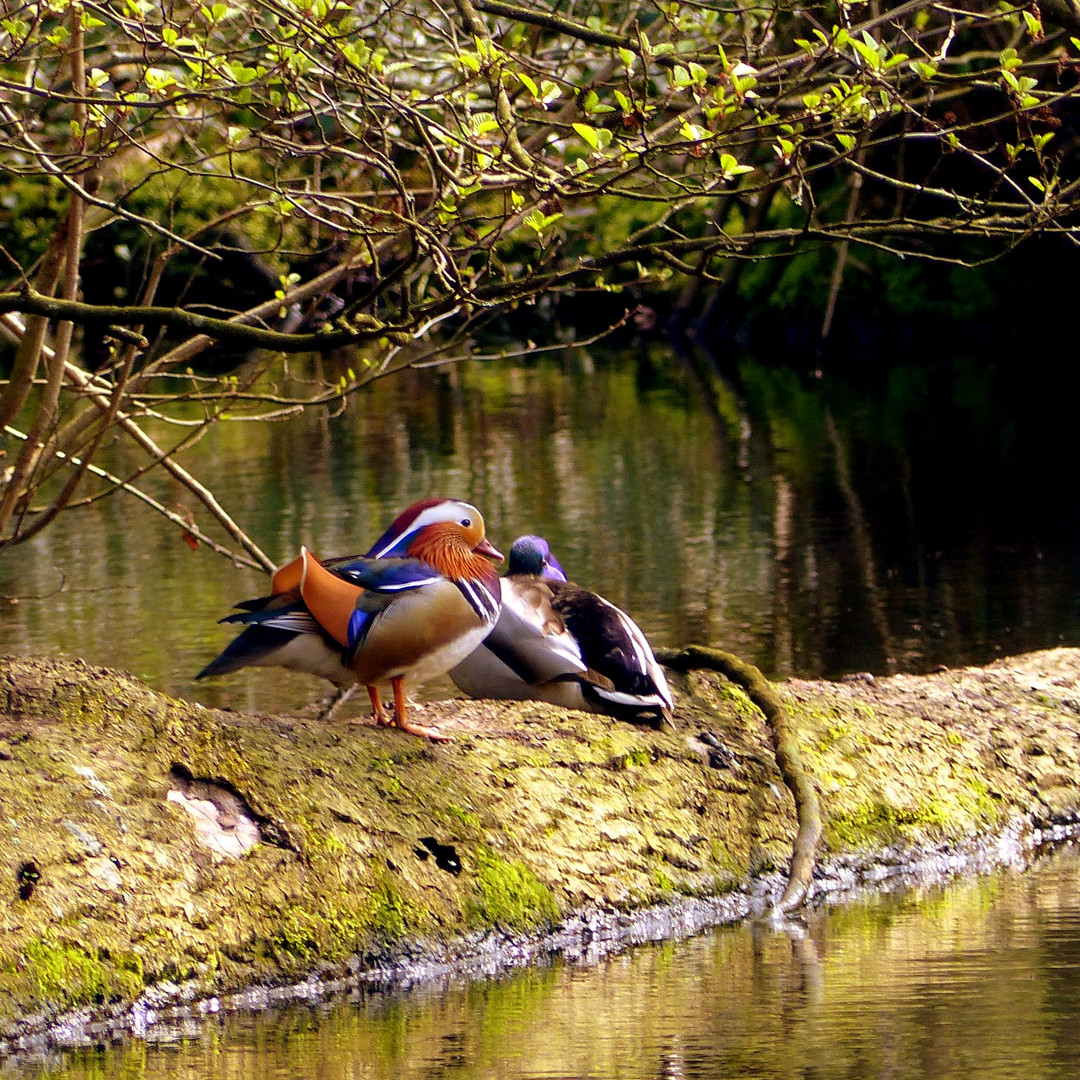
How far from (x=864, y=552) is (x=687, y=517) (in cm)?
212

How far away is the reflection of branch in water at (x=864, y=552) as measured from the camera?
11.2 m

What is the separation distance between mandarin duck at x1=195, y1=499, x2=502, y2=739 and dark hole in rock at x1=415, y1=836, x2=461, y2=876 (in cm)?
47

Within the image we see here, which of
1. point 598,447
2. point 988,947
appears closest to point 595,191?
point 988,947

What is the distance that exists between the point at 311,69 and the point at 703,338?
1323 inches

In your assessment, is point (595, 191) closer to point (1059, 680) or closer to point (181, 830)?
point (181, 830)

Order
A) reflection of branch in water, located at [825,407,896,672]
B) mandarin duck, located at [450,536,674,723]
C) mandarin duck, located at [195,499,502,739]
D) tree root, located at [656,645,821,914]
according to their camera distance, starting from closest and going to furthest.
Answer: mandarin duck, located at [195,499,502,739] → tree root, located at [656,645,821,914] → mandarin duck, located at [450,536,674,723] → reflection of branch in water, located at [825,407,896,672]

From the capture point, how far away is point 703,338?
127 feet

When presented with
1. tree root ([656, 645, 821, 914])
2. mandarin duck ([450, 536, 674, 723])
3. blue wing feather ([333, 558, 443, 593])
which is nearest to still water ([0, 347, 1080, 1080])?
tree root ([656, 645, 821, 914])

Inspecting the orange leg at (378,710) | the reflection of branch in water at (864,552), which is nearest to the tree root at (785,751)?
the orange leg at (378,710)

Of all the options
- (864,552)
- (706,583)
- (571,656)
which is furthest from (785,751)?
(864,552)

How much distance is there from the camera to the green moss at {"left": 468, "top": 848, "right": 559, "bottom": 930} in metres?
5.61

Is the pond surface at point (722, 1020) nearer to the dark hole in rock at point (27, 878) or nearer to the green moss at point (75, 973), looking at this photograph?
the green moss at point (75, 973)

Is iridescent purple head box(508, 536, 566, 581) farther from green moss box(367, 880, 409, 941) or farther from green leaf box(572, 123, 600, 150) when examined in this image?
green leaf box(572, 123, 600, 150)

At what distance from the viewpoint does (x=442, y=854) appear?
5.64 meters
